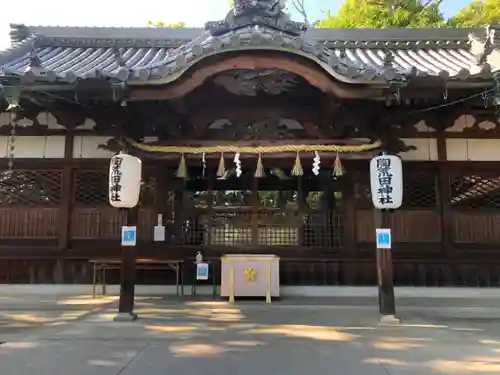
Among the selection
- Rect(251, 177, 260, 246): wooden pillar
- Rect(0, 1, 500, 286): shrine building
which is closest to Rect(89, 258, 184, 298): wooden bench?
Rect(0, 1, 500, 286): shrine building

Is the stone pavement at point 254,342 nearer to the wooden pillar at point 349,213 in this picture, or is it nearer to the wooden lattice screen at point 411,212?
the wooden pillar at point 349,213

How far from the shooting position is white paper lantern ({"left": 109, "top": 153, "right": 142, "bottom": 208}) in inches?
263

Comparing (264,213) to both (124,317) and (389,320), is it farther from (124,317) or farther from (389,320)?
(124,317)

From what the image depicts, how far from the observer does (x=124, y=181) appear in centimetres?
672

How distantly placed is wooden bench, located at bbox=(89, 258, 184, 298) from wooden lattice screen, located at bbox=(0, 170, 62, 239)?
1267 mm

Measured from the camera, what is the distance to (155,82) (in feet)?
21.0

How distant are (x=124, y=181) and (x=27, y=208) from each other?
3463 millimetres

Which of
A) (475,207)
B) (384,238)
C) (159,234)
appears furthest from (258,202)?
(475,207)

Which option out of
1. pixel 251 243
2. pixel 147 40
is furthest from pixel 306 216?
pixel 147 40

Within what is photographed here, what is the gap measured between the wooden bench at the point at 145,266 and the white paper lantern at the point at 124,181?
5.65ft

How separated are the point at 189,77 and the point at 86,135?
12.2ft

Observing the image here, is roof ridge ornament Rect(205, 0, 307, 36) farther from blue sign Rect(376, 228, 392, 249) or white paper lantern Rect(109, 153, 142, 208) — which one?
blue sign Rect(376, 228, 392, 249)

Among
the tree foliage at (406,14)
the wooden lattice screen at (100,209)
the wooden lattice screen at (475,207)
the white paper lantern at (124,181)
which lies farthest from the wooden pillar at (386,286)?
the tree foliage at (406,14)

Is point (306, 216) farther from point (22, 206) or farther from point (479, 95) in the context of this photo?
point (22, 206)
